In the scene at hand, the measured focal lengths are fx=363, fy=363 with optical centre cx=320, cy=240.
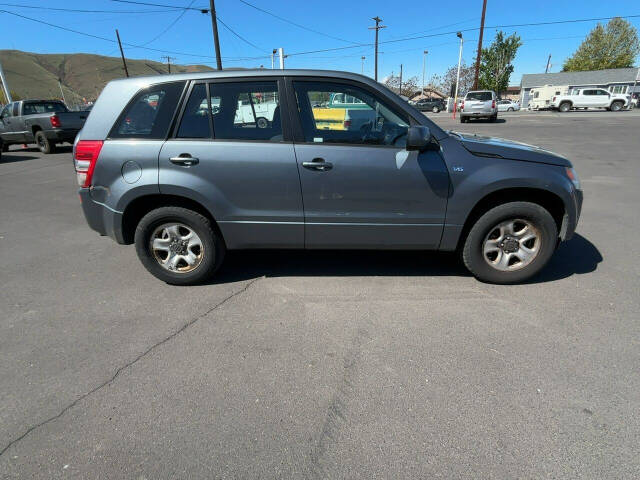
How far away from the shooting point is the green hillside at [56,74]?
14062 cm

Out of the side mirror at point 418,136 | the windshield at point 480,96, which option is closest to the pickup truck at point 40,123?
the side mirror at point 418,136

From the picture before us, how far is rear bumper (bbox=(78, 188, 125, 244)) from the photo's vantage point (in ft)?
11.0

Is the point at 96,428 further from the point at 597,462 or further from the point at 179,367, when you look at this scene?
the point at 597,462

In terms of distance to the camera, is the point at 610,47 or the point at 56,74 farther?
the point at 56,74

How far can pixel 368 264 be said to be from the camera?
397cm

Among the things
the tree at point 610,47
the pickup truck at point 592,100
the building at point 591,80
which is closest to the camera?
the pickup truck at point 592,100

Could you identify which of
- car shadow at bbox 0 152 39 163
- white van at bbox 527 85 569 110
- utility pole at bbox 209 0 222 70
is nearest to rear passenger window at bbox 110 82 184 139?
car shadow at bbox 0 152 39 163

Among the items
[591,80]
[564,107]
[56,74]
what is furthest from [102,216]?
[56,74]

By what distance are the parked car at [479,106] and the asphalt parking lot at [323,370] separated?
69.5ft

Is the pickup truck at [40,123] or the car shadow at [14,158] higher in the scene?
the pickup truck at [40,123]

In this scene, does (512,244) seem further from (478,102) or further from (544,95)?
(544,95)

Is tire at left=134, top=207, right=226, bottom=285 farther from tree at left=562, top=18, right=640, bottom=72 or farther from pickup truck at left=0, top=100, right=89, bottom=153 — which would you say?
tree at left=562, top=18, right=640, bottom=72

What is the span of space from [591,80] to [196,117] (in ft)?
229

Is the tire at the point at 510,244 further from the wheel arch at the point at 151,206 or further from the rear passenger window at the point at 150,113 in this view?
the rear passenger window at the point at 150,113
